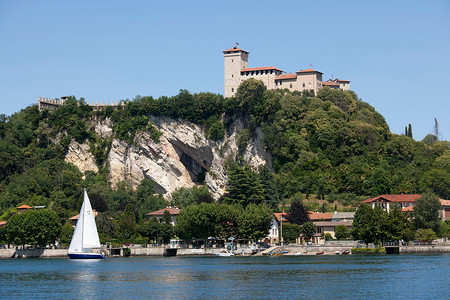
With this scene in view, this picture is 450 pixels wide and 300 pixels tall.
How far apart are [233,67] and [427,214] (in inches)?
2094

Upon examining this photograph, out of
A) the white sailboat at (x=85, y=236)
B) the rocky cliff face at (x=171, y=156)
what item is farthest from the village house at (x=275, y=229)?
the white sailboat at (x=85, y=236)

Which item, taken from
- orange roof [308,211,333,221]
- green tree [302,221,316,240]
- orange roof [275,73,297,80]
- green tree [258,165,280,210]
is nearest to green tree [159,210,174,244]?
green tree [258,165,280,210]

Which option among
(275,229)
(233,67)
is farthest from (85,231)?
(233,67)

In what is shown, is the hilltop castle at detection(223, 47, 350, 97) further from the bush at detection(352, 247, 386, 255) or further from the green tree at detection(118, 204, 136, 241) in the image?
the bush at detection(352, 247, 386, 255)

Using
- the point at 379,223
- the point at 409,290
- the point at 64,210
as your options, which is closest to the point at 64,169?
the point at 64,210

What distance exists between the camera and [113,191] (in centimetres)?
11138

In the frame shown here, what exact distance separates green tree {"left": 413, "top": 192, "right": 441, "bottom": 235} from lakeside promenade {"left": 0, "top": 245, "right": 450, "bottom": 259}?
306 centimetres

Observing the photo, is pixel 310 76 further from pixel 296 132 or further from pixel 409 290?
pixel 409 290

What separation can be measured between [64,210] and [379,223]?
1797 inches

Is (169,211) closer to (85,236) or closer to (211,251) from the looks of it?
(211,251)

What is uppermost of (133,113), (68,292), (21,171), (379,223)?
(133,113)

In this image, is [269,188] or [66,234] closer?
[66,234]

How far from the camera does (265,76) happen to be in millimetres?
125812

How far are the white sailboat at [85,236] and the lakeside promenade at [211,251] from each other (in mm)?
7101
